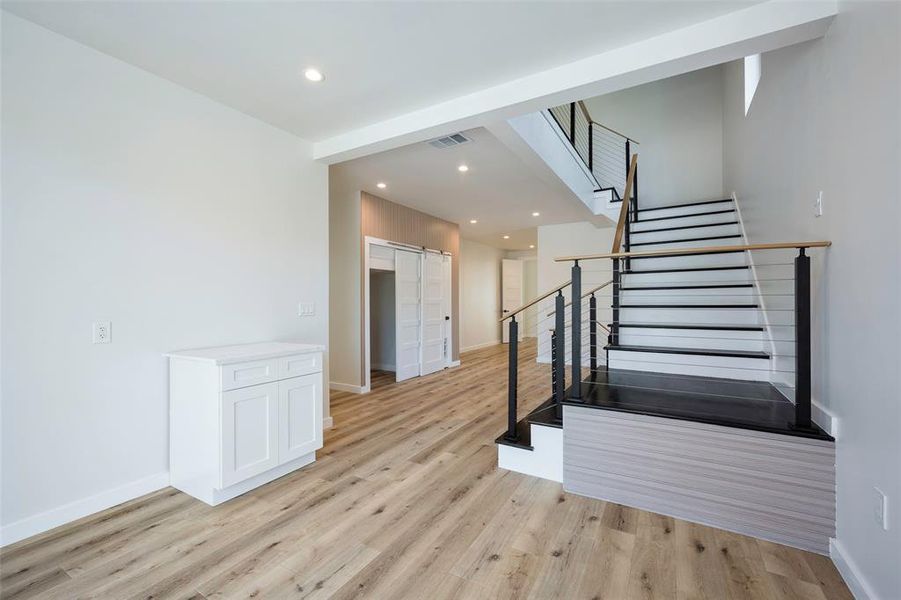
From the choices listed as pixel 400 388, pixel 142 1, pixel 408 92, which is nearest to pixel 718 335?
pixel 408 92

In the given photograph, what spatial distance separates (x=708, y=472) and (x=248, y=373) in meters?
2.69

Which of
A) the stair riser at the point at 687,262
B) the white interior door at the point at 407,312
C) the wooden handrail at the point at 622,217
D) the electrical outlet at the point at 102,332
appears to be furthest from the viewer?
the white interior door at the point at 407,312

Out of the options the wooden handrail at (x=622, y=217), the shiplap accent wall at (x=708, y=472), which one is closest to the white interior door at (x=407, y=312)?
the wooden handrail at (x=622, y=217)

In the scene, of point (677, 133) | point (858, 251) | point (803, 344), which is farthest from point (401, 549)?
point (677, 133)

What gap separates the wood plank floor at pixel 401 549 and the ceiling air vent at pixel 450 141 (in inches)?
104

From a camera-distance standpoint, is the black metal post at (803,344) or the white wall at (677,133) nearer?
the black metal post at (803,344)

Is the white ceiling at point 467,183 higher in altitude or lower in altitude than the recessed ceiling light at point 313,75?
lower

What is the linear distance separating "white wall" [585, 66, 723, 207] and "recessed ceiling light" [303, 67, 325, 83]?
5585 mm

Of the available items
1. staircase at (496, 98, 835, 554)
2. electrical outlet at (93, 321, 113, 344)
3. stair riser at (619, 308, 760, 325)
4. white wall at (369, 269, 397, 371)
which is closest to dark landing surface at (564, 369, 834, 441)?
staircase at (496, 98, 835, 554)

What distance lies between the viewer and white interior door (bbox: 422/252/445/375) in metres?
6.17

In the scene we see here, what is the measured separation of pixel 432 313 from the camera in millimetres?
6359

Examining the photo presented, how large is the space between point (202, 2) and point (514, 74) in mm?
1684

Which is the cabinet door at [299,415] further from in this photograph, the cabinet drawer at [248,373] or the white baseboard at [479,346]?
the white baseboard at [479,346]

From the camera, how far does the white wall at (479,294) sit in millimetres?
8695
